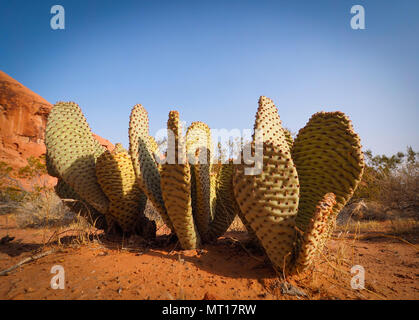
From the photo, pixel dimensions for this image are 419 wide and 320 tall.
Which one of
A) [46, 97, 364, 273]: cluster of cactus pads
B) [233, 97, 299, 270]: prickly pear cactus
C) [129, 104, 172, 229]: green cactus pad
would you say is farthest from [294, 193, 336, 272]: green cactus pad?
[129, 104, 172, 229]: green cactus pad

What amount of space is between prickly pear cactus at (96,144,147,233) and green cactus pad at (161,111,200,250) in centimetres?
78

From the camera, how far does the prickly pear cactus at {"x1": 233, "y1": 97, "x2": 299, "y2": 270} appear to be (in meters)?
1.70

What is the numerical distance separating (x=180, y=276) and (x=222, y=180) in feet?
4.77

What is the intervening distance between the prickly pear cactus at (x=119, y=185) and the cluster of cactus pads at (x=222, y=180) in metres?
0.01

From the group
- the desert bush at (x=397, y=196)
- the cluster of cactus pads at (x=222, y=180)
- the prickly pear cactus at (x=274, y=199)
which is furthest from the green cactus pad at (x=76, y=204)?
the desert bush at (x=397, y=196)

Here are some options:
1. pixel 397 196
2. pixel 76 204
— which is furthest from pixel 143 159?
pixel 397 196

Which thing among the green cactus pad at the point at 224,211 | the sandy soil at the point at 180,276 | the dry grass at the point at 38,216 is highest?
the green cactus pad at the point at 224,211

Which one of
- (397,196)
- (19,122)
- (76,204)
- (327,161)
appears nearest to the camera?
(327,161)

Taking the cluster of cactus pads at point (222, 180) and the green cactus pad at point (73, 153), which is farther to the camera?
the green cactus pad at point (73, 153)

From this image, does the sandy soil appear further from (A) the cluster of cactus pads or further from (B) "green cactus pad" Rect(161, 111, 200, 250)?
(B) "green cactus pad" Rect(161, 111, 200, 250)

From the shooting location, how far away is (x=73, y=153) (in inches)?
109

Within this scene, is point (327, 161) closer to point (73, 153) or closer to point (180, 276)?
point (180, 276)

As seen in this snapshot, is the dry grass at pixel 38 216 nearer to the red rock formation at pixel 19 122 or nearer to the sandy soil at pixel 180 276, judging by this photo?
the sandy soil at pixel 180 276

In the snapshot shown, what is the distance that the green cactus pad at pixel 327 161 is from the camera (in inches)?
77.5
